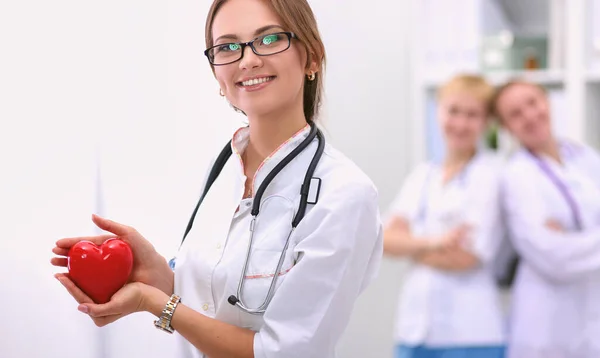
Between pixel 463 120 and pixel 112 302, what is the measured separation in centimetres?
160

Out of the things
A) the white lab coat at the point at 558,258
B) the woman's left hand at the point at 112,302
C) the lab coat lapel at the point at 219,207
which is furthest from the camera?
the white lab coat at the point at 558,258

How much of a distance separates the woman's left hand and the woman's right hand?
44 mm

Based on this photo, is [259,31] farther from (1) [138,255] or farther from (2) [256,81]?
(1) [138,255]

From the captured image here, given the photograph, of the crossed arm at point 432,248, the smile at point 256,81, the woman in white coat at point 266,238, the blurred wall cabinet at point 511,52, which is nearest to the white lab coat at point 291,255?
the woman in white coat at point 266,238

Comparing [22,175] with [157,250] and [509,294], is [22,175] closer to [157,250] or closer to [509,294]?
[157,250]

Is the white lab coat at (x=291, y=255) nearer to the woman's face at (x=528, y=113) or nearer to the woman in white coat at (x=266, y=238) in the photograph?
the woman in white coat at (x=266, y=238)

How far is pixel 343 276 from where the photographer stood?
1.08 m

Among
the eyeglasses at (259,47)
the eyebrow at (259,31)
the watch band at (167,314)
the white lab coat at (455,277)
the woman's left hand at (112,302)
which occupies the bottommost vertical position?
the white lab coat at (455,277)

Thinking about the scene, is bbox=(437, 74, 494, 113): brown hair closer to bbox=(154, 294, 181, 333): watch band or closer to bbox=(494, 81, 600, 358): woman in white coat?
bbox=(494, 81, 600, 358): woman in white coat

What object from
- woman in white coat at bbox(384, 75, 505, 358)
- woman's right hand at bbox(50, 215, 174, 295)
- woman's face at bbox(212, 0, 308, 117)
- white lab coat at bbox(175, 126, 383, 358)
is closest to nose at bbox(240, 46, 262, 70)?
woman's face at bbox(212, 0, 308, 117)

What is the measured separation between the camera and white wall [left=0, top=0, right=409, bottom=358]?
3.79 ft

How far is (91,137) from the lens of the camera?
118 cm

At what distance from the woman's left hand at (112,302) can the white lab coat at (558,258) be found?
1527 mm

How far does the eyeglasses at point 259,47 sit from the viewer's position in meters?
1.09
